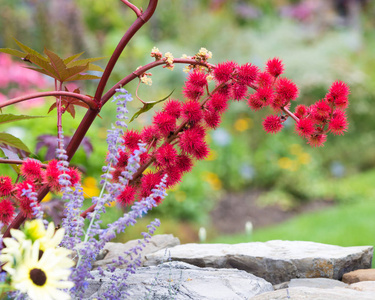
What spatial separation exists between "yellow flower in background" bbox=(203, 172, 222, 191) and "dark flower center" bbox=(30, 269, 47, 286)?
469 centimetres

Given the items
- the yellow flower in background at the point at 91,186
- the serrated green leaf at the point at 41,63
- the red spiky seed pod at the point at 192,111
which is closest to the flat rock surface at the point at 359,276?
the red spiky seed pod at the point at 192,111

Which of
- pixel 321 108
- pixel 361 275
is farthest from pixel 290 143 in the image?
pixel 321 108

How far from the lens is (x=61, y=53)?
8.41 m

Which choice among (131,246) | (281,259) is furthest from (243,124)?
(281,259)

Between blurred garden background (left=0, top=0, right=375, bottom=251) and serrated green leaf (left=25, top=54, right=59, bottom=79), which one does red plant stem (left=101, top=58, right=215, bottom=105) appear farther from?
blurred garden background (left=0, top=0, right=375, bottom=251)

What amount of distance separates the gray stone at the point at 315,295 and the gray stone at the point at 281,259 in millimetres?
373

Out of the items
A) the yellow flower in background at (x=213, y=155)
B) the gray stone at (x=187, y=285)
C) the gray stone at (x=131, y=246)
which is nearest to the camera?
the gray stone at (x=187, y=285)

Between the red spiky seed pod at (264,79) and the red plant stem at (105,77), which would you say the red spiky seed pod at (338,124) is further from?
the red plant stem at (105,77)

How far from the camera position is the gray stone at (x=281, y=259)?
74.2 inches

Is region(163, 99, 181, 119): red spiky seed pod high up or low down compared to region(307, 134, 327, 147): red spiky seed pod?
up

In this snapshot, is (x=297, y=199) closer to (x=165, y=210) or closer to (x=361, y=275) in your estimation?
(x=165, y=210)

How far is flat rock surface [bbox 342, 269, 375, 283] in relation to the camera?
70.4 inches

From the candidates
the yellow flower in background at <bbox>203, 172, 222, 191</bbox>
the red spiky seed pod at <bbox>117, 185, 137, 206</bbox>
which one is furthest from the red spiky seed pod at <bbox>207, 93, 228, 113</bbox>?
the yellow flower in background at <bbox>203, 172, 222, 191</bbox>

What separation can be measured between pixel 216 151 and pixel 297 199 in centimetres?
117
